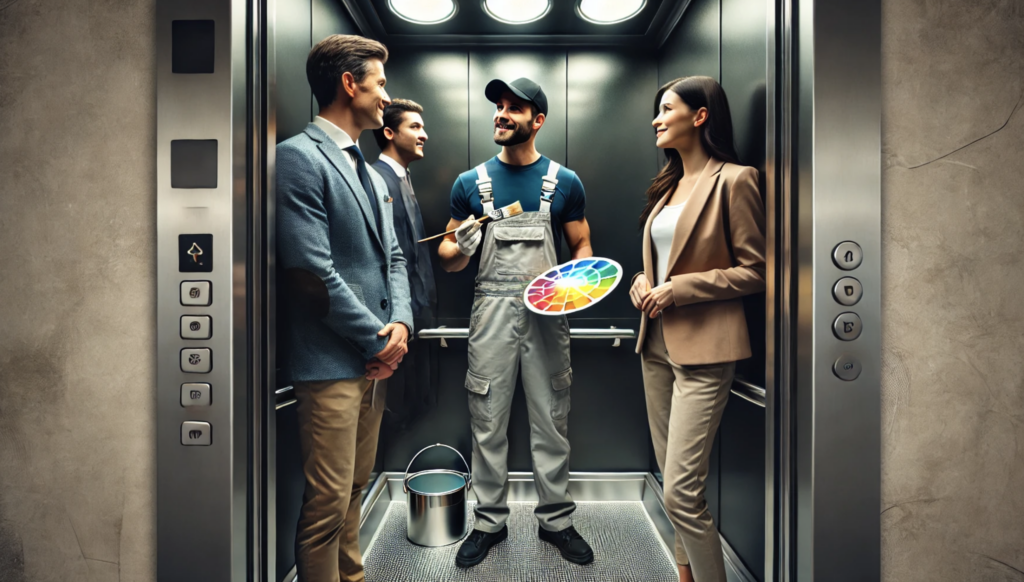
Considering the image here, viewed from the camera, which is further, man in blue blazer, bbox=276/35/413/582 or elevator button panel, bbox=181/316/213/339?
man in blue blazer, bbox=276/35/413/582

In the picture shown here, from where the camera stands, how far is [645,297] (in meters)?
1.35

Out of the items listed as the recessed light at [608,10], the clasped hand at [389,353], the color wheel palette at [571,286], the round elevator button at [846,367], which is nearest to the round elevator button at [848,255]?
the round elevator button at [846,367]

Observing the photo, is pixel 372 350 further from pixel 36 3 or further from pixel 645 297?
pixel 36 3

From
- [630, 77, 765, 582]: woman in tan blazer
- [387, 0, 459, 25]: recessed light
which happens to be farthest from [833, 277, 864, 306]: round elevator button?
[387, 0, 459, 25]: recessed light

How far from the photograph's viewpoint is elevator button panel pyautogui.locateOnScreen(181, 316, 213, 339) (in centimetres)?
82

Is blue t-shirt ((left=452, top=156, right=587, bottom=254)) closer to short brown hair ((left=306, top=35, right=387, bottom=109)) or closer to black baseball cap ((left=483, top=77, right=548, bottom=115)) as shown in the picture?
black baseball cap ((left=483, top=77, right=548, bottom=115))

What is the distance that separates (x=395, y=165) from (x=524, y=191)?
1.67 ft

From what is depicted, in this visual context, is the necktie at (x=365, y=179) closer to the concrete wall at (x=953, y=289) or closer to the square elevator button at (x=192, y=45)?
the square elevator button at (x=192, y=45)

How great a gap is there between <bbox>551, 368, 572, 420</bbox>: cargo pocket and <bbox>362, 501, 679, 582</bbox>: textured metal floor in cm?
50

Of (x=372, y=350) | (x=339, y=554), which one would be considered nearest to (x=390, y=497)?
(x=339, y=554)

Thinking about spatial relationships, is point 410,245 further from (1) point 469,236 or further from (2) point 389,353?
(2) point 389,353

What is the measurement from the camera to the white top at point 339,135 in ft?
3.85

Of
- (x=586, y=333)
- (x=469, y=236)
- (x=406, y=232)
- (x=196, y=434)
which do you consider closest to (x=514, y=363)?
(x=586, y=333)

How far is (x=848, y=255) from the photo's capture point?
2.73 feet
